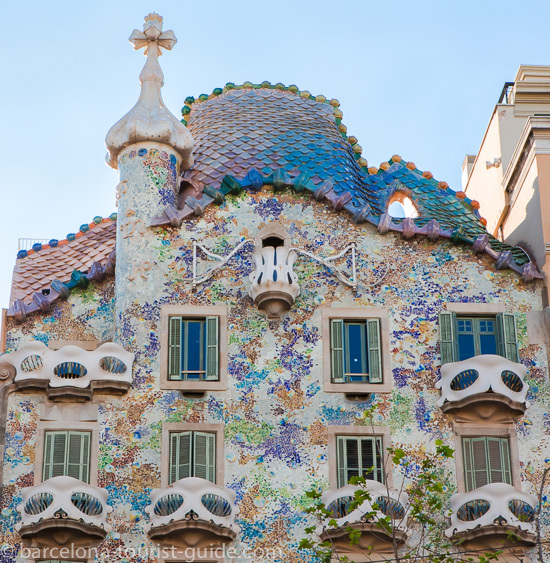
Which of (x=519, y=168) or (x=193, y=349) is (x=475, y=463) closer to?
(x=193, y=349)

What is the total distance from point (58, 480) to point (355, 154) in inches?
414

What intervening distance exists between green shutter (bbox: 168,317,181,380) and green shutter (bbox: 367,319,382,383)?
11.8 feet

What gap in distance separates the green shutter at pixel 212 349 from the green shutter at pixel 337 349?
217cm

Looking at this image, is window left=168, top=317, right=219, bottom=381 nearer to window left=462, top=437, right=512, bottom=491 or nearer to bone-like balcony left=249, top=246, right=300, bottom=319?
bone-like balcony left=249, top=246, right=300, bottom=319

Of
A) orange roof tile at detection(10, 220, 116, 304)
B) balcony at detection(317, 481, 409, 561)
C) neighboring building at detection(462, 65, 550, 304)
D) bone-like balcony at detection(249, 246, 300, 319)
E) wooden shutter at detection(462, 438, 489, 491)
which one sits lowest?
balcony at detection(317, 481, 409, 561)

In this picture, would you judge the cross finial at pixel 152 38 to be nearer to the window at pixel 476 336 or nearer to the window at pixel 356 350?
the window at pixel 356 350

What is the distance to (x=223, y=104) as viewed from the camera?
35.6 meters

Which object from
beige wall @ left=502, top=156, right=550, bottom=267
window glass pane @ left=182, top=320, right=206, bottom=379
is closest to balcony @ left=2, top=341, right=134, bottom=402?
window glass pane @ left=182, top=320, right=206, bottom=379

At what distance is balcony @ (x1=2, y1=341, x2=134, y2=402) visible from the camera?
30.0 metres

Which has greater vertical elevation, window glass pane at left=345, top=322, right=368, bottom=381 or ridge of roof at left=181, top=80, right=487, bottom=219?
ridge of roof at left=181, top=80, right=487, bottom=219

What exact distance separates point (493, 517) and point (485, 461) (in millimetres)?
1499

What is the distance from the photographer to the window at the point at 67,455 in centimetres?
2950

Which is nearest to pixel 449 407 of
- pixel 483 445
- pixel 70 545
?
pixel 483 445

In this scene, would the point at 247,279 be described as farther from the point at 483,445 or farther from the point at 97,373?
the point at 483,445
